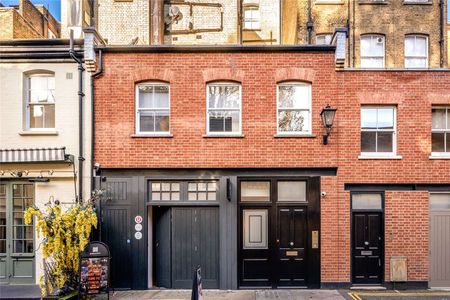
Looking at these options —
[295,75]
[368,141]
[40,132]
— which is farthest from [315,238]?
[40,132]

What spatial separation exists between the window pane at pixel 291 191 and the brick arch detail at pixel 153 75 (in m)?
5.02

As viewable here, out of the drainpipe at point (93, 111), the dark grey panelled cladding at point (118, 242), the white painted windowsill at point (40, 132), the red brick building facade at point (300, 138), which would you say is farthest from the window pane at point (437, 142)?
the white painted windowsill at point (40, 132)

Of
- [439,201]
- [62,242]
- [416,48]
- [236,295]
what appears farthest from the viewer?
[416,48]

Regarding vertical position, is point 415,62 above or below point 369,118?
above

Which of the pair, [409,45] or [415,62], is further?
[409,45]

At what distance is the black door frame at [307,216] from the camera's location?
445 inches

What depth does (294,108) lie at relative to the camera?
38.1 feet

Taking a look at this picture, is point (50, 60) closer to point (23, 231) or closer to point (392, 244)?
point (23, 231)

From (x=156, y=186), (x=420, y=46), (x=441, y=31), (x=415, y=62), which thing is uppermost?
(x=441, y=31)

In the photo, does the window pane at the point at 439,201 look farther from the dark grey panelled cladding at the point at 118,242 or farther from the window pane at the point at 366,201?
the dark grey panelled cladding at the point at 118,242

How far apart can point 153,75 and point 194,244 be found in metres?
5.69

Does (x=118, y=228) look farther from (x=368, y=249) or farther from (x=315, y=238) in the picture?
(x=368, y=249)

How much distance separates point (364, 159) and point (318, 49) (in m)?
3.90

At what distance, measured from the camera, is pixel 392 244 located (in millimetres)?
11344
